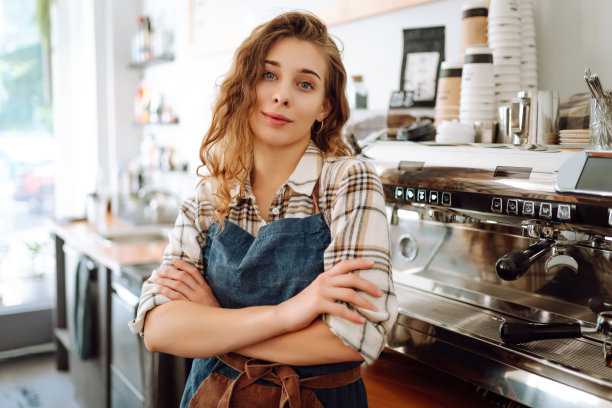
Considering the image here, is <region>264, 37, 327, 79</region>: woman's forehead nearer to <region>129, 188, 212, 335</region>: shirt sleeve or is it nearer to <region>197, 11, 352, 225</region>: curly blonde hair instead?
<region>197, 11, 352, 225</region>: curly blonde hair

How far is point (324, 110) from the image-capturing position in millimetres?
1194

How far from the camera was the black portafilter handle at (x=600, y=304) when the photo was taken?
105 centimetres

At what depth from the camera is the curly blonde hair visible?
43.4 inches

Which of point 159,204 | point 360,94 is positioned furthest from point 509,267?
point 159,204

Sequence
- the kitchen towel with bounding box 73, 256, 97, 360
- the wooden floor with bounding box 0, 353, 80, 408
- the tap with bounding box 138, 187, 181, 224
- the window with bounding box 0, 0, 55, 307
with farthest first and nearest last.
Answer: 1. the window with bounding box 0, 0, 55, 307
2. the tap with bounding box 138, 187, 181, 224
3. the wooden floor with bounding box 0, 353, 80, 408
4. the kitchen towel with bounding box 73, 256, 97, 360

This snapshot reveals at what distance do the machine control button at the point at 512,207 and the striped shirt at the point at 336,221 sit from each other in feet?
0.74

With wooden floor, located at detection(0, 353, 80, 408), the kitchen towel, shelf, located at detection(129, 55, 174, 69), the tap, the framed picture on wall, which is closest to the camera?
the framed picture on wall

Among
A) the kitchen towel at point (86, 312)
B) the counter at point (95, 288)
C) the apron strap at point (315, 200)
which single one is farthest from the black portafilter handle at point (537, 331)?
the kitchen towel at point (86, 312)

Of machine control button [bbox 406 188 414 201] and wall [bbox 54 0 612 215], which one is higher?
wall [bbox 54 0 612 215]

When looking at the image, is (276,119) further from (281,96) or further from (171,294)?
(171,294)

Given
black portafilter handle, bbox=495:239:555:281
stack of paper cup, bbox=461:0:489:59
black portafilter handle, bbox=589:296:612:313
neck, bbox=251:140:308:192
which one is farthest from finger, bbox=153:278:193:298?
stack of paper cup, bbox=461:0:489:59

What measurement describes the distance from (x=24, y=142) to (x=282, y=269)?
3859 millimetres

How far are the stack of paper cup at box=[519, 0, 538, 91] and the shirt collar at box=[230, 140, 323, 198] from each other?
0.59 meters

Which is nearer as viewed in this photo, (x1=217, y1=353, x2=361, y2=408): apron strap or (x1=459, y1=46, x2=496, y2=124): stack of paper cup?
(x1=217, y1=353, x2=361, y2=408): apron strap
